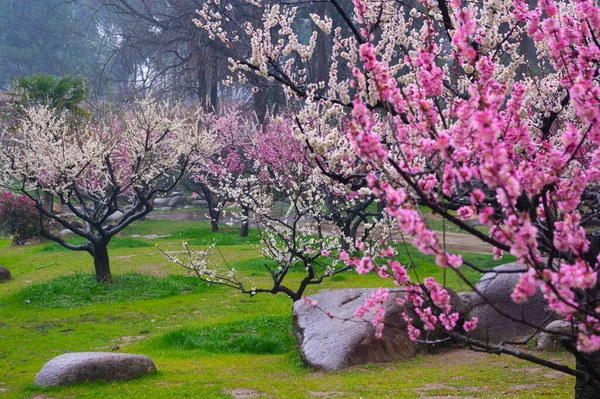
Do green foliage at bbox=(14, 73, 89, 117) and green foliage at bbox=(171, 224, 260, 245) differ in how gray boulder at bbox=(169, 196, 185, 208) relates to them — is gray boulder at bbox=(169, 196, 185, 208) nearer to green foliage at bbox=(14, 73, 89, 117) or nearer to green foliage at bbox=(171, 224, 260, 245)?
green foliage at bbox=(171, 224, 260, 245)

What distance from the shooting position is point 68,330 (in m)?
10.4

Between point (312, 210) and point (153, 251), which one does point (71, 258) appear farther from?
point (312, 210)

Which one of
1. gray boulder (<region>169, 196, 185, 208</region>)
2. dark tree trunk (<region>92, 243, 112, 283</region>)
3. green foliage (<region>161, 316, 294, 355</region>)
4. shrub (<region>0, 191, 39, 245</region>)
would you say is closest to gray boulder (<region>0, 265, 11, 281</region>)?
dark tree trunk (<region>92, 243, 112, 283</region>)

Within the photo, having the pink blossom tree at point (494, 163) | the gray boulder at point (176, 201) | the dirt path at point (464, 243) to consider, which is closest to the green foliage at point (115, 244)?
the dirt path at point (464, 243)

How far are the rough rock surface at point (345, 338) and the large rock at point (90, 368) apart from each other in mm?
2216

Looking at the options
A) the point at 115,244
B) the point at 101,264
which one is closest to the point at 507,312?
the point at 101,264

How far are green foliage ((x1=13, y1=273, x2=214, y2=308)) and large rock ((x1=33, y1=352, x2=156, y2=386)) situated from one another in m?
5.26

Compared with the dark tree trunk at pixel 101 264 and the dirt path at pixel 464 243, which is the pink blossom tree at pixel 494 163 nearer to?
Answer: the dark tree trunk at pixel 101 264

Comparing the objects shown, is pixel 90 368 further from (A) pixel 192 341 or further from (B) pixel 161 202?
(B) pixel 161 202

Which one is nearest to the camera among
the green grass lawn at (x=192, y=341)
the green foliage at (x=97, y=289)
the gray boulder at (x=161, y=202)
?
the green grass lawn at (x=192, y=341)

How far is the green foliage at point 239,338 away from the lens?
9.31m

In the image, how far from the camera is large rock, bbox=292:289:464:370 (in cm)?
794

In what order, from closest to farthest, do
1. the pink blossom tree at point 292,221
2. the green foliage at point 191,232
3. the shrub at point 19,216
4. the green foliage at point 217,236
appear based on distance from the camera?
the pink blossom tree at point 292,221 < the green foliage at point 217,236 < the green foliage at point 191,232 < the shrub at point 19,216

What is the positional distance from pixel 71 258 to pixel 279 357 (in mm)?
11043
